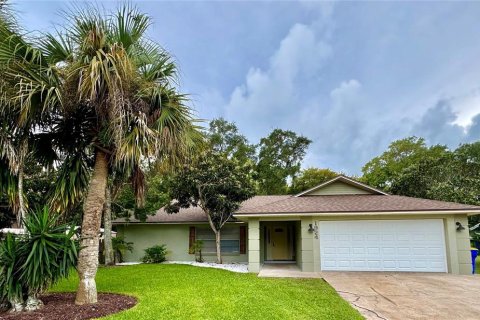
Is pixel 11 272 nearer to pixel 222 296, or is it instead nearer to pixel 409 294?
pixel 222 296

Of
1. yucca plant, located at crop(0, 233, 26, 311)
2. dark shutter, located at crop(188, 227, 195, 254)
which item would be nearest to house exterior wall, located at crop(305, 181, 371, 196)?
dark shutter, located at crop(188, 227, 195, 254)

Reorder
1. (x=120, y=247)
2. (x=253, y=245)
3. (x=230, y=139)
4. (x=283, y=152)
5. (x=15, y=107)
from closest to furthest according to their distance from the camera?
(x=15, y=107) → (x=253, y=245) → (x=120, y=247) → (x=230, y=139) → (x=283, y=152)

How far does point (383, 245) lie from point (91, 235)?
10985 millimetres

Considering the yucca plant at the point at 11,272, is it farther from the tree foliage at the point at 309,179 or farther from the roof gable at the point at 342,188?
the tree foliage at the point at 309,179

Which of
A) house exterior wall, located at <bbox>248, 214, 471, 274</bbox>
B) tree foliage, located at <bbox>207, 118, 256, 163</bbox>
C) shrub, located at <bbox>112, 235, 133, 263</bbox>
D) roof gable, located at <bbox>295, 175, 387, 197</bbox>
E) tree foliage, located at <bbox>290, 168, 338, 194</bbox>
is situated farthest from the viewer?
tree foliage, located at <bbox>207, 118, 256, 163</bbox>

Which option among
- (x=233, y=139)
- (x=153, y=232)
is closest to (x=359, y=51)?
(x=153, y=232)

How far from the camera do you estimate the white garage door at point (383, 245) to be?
41.5 ft

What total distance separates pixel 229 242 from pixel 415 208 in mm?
9372

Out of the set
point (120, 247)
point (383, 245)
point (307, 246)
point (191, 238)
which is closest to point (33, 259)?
point (307, 246)

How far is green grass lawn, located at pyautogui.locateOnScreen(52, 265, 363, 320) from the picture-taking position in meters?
6.62

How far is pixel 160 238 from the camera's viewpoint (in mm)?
17906

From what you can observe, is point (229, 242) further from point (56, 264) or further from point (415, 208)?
point (56, 264)

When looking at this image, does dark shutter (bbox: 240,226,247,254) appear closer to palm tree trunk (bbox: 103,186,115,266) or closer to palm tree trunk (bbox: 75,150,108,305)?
palm tree trunk (bbox: 103,186,115,266)

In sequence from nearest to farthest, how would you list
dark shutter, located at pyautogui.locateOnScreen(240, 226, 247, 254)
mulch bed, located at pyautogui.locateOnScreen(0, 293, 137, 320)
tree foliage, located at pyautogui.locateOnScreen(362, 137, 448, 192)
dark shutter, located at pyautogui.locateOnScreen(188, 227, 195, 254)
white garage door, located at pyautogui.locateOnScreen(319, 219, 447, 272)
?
mulch bed, located at pyautogui.locateOnScreen(0, 293, 137, 320), white garage door, located at pyautogui.locateOnScreen(319, 219, 447, 272), dark shutter, located at pyautogui.locateOnScreen(240, 226, 247, 254), dark shutter, located at pyautogui.locateOnScreen(188, 227, 195, 254), tree foliage, located at pyautogui.locateOnScreen(362, 137, 448, 192)
